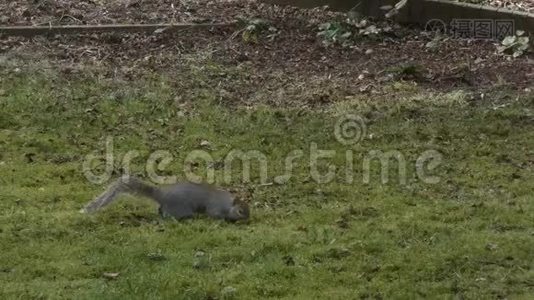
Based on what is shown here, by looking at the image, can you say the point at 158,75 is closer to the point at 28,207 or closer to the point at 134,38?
the point at 134,38

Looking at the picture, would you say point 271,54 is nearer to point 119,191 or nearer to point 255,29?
point 255,29

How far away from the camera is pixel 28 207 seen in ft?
21.4

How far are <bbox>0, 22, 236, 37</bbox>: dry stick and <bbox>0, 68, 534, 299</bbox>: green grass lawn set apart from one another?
1082 mm

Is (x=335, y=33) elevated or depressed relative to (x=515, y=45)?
elevated

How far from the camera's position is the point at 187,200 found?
20.8ft

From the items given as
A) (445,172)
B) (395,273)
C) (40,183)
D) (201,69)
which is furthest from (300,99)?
(395,273)

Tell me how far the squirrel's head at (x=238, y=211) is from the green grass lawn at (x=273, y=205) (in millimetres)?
57

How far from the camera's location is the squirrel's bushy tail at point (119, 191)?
6379 millimetres

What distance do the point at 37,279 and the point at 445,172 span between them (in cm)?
303

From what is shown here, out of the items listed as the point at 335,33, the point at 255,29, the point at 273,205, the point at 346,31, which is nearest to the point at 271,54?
the point at 255,29

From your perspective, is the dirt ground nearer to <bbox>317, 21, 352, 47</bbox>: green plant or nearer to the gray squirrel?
<bbox>317, 21, 352, 47</bbox>: green plant

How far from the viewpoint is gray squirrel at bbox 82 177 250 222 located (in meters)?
6.31

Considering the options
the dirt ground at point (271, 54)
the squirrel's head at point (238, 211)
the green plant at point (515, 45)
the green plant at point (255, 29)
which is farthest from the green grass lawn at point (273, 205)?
the green plant at point (255, 29)

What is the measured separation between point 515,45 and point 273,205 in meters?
3.87
